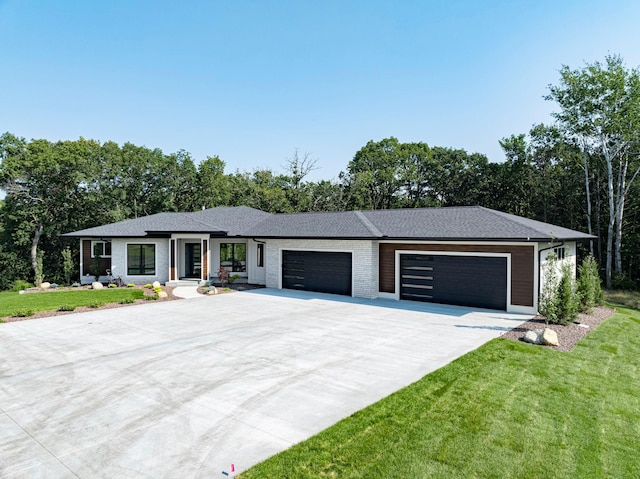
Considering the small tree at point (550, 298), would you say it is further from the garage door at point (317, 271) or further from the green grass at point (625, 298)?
the green grass at point (625, 298)

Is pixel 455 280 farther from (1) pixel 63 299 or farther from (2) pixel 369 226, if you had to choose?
(1) pixel 63 299

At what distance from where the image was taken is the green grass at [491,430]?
4.47 metres

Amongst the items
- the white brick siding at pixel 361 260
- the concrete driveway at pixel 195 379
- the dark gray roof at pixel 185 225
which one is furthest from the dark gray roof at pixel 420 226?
the concrete driveway at pixel 195 379

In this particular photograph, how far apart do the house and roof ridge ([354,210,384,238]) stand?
69 millimetres

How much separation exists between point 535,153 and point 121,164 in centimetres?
3667

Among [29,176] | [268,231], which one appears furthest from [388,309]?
[29,176]

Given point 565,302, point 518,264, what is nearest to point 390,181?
point 518,264

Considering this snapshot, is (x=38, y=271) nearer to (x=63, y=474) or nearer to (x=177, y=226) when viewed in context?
(x=177, y=226)

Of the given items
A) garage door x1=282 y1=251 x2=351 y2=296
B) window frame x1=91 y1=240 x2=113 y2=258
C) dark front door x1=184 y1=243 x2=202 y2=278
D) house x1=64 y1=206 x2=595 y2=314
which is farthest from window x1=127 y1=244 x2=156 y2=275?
garage door x1=282 y1=251 x2=351 y2=296

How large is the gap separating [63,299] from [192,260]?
7.65 meters

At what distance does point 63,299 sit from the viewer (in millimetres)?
16766

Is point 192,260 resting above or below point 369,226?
below

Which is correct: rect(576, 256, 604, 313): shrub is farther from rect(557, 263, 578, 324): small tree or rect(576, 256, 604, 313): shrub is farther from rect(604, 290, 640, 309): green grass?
rect(604, 290, 640, 309): green grass

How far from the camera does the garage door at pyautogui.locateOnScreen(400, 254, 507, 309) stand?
46.2ft
